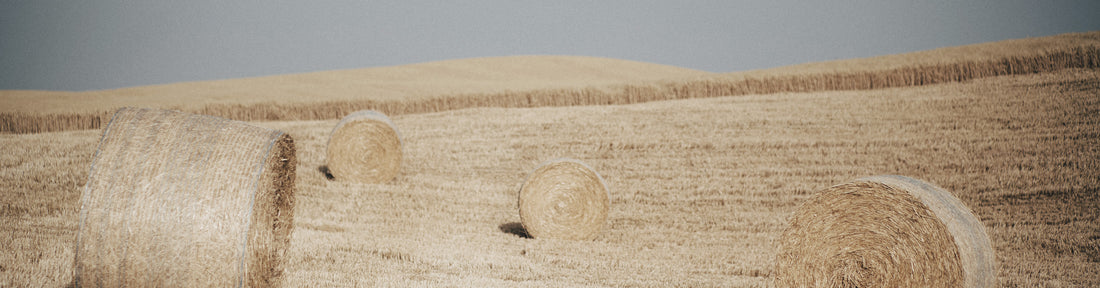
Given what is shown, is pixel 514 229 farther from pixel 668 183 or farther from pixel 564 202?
pixel 668 183

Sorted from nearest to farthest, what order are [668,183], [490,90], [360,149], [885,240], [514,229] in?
[885,240] < [514,229] < [668,183] < [360,149] < [490,90]

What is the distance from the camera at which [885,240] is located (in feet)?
15.2

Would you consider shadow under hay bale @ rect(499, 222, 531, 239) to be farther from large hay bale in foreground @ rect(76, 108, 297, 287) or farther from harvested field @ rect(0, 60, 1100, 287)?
large hay bale in foreground @ rect(76, 108, 297, 287)

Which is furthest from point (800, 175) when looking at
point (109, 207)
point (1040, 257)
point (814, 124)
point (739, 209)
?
point (109, 207)

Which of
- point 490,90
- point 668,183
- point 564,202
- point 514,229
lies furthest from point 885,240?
point 490,90

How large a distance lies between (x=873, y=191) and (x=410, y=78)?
24.1 meters

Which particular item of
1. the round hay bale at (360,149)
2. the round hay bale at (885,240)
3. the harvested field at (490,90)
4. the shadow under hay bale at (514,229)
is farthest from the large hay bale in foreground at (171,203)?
A: the harvested field at (490,90)

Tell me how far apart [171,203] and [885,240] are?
4.78 metres

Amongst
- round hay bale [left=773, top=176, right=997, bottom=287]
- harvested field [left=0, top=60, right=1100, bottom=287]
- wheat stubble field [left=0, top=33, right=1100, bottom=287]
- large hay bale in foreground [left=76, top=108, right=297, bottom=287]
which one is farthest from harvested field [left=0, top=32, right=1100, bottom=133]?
large hay bale in foreground [left=76, top=108, right=297, bottom=287]

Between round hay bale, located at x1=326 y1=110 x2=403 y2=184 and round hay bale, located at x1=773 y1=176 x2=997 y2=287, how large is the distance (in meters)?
8.51

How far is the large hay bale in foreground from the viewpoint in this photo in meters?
4.34

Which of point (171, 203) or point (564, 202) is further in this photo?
point (564, 202)

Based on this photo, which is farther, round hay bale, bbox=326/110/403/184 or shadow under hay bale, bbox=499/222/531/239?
round hay bale, bbox=326/110/403/184

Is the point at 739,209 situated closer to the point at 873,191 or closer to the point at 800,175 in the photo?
the point at 800,175
